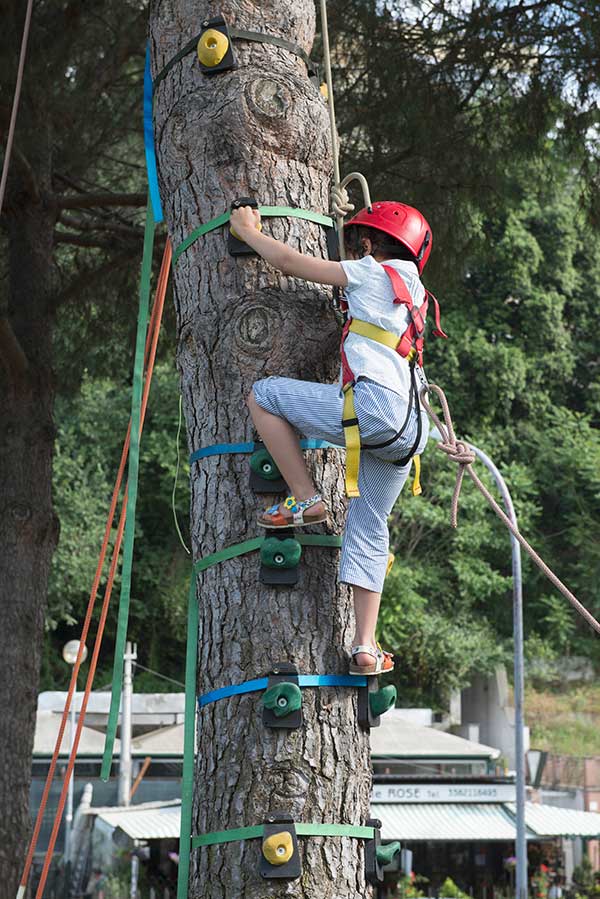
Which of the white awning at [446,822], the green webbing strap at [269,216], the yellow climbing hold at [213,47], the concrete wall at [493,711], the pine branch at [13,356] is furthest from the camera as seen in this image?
the concrete wall at [493,711]

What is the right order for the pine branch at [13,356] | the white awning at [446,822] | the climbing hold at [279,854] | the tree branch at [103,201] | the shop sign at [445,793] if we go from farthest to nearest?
the shop sign at [445,793] → the white awning at [446,822] → the tree branch at [103,201] → the pine branch at [13,356] → the climbing hold at [279,854]

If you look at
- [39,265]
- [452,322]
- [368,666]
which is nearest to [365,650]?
[368,666]

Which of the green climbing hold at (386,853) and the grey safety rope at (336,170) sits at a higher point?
the grey safety rope at (336,170)

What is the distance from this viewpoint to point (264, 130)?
3.23 meters

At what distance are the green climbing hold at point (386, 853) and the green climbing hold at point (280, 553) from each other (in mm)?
723

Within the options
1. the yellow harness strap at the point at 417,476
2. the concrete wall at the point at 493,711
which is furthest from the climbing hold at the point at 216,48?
the concrete wall at the point at 493,711

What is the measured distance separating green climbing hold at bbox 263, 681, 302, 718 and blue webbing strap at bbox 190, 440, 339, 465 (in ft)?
2.05

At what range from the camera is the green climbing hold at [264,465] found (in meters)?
2.96

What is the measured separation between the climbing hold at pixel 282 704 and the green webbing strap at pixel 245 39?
5.88 ft

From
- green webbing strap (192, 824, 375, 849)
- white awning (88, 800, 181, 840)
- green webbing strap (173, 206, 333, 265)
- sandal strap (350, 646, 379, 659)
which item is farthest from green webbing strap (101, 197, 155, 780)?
white awning (88, 800, 181, 840)

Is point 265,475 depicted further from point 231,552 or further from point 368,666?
point 368,666

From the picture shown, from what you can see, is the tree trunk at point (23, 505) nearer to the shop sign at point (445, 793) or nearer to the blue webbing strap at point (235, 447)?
the blue webbing strap at point (235, 447)

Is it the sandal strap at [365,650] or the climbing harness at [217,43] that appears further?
the climbing harness at [217,43]

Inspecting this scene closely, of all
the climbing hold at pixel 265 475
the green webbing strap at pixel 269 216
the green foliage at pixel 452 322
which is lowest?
the climbing hold at pixel 265 475
